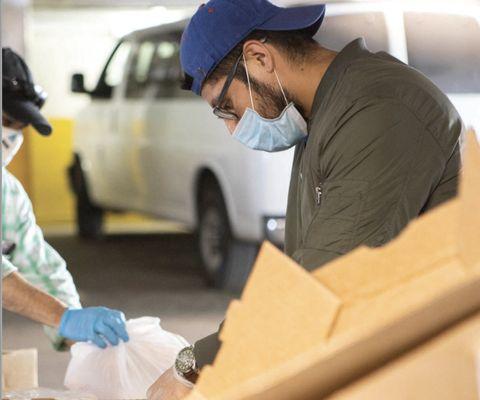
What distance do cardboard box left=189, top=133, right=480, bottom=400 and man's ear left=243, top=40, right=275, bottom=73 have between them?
1226 millimetres

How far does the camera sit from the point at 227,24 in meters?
2.28

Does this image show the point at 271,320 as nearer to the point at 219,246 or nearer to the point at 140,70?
the point at 219,246

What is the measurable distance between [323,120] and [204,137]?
524 cm

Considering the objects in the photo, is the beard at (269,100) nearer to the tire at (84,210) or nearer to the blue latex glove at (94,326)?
the blue latex glove at (94,326)

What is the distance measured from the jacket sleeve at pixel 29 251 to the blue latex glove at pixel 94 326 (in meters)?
0.32

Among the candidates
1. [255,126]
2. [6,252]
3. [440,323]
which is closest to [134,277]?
[6,252]

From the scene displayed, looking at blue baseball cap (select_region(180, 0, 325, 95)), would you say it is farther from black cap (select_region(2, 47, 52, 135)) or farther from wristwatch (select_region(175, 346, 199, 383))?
black cap (select_region(2, 47, 52, 135))

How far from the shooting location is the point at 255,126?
2.43 metres

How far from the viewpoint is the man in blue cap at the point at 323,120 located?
189 cm

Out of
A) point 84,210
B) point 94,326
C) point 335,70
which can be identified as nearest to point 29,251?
point 94,326

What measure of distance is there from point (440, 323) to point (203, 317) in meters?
5.76

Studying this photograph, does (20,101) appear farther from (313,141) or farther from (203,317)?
(203,317)

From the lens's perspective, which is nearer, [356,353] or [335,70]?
[356,353]

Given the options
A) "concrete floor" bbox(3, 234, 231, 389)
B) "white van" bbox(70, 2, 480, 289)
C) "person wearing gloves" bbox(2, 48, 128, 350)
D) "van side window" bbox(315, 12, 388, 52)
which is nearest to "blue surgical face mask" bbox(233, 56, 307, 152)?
"person wearing gloves" bbox(2, 48, 128, 350)
